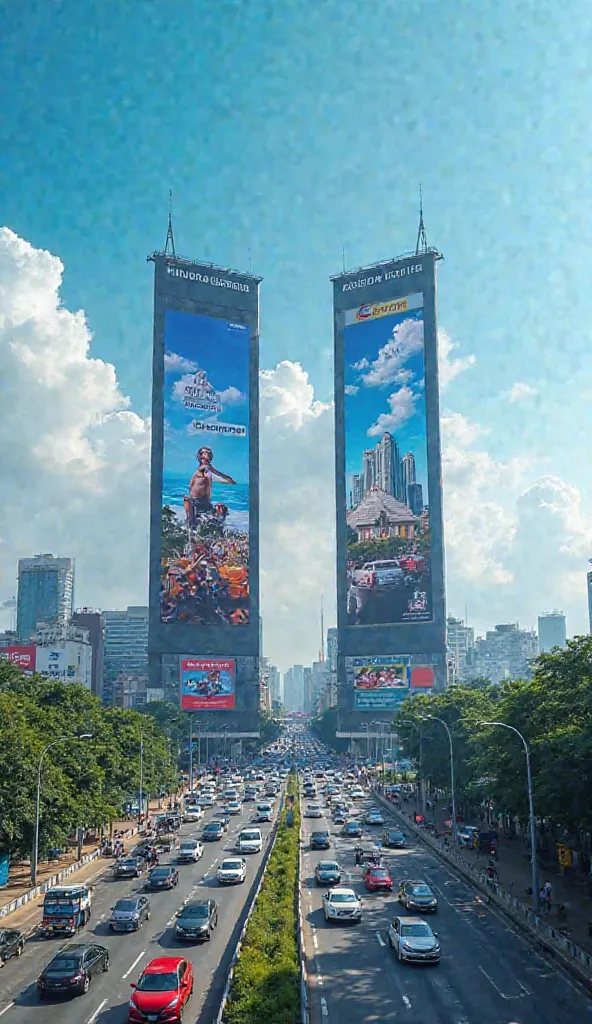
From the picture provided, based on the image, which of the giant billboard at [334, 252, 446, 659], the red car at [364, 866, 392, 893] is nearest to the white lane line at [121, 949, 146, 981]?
the red car at [364, 866, 392, 893]

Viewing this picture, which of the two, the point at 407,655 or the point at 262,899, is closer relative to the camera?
the point at 262,899

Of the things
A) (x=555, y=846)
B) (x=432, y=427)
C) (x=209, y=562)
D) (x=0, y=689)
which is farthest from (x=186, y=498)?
(x=555, y=846)

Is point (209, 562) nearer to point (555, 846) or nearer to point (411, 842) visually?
point (411, 842)

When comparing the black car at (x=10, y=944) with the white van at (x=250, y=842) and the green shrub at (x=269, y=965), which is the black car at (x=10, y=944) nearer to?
the green shrub at (x=269, y=965)

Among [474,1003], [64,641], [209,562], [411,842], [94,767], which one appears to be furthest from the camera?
[209,562]

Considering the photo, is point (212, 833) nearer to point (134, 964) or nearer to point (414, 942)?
point (134, 964)

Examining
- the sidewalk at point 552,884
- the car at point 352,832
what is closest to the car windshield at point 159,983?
the sidewalk at point 552,884

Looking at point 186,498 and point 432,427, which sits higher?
point 432,427
